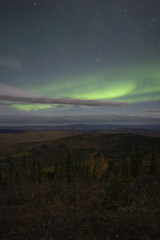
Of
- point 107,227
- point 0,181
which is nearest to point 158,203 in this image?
point 107,227

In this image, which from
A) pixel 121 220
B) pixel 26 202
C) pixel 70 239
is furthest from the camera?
pixel 26 202

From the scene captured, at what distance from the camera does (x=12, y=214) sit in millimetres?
13742

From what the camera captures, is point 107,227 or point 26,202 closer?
point 107,227

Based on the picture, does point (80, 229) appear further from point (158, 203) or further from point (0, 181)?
point (0, 181)

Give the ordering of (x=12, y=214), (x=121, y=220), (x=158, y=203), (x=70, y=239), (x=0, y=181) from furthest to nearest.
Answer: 1. (x=0, y=181)
2. (x=158, y=203)
3. (x=12, y=214)
4. (x=121, y=220)
5. (x=70, y=239)

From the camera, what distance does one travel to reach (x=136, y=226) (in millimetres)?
10977

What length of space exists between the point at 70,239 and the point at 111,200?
9.92 m

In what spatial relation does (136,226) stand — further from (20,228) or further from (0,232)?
(0,232)

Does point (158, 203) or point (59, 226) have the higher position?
point (59, 226)

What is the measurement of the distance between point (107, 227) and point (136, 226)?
1.87 meters

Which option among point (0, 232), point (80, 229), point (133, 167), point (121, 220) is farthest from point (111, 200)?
point (133, 167)

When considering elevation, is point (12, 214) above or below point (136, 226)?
below

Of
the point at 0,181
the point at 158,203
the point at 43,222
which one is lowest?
the point at 0,181

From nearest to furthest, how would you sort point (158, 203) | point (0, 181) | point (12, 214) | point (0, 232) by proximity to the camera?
point (0, 232), point (12, 214), point (158, 203), point (0, 181)
